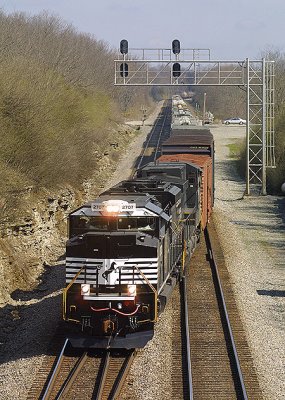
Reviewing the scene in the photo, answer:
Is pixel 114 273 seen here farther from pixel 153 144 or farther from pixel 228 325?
pixel 153 144

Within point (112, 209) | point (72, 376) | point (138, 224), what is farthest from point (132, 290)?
point (72, 376)

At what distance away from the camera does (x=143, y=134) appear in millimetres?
73312

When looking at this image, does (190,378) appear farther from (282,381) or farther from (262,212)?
(262,212)

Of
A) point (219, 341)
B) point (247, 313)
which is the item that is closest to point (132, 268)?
point (219, 341)

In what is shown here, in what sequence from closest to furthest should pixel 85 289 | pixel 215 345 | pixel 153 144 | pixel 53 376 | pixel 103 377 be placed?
pixel 103 377, pixel 53 376, pixel 85 289, pixel 215 345, pixel 153 144

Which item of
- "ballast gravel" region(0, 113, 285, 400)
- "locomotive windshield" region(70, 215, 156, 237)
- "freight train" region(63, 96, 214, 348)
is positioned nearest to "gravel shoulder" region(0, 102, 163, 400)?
"ballast gravel" region(0, 113, 285, 400)

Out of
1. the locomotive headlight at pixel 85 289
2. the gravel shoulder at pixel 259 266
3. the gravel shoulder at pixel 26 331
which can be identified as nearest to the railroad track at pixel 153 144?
the gravel shoulder at pixel 259 266

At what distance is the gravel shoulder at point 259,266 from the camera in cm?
1401

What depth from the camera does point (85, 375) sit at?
41.7ft

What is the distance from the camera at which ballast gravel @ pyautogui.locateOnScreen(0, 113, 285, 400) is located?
1255 centimetres

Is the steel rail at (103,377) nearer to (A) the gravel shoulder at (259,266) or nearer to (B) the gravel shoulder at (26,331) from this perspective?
(B) the gravel shoulder at (26,331)

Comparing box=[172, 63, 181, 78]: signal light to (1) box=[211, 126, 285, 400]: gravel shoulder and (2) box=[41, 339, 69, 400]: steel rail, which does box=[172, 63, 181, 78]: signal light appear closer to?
(1) box=[211, 126, 285, 400]: gravel shoulder

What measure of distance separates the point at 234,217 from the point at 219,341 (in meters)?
18.4

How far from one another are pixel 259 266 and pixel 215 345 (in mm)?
8771
